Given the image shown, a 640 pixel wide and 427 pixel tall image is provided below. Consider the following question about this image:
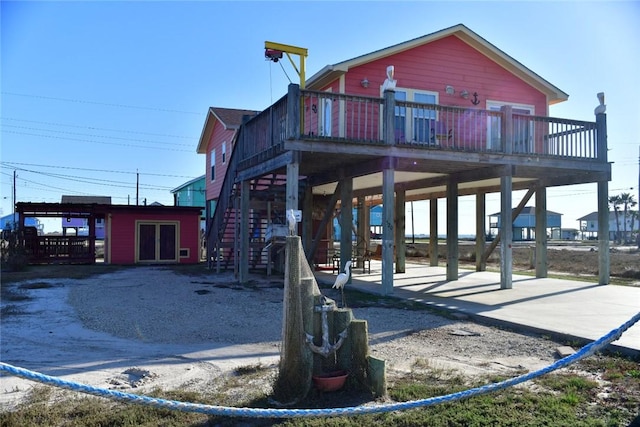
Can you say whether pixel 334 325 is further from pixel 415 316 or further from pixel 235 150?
pixel 235 150

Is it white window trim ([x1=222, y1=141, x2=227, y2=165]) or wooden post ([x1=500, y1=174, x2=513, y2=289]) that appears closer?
wooden post ([x1=500, y1=174, x2=513, y2=289])

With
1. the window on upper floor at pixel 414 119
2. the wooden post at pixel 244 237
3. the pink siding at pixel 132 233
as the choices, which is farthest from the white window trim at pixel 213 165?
the window on upper floor at pixel 414 119

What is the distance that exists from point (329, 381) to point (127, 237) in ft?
66.6

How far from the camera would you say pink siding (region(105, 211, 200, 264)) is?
2261cm

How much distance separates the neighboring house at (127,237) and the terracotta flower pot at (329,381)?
19.9 meters

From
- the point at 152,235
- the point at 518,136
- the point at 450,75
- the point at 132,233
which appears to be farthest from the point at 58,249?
the point at 518,136

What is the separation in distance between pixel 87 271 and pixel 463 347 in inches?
607

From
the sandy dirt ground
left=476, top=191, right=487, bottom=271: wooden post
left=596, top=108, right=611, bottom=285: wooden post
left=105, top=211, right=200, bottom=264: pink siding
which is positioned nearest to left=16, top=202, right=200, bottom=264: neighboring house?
left=105, top=211, right=200, bottom=264: pink siding

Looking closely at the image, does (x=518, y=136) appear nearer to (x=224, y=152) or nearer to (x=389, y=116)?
(x=389, y=116)

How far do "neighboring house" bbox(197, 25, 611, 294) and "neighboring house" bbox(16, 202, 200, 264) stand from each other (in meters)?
6.58

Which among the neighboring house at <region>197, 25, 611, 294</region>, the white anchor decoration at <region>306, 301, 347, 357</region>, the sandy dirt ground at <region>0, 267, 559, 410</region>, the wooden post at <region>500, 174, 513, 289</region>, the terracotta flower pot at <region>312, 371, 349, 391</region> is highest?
the neighboring house at <region>197, 25, 611, 294</region>

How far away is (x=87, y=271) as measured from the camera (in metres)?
18.1

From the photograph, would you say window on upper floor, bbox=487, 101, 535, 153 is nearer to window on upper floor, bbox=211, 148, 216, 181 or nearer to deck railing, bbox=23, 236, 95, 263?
window on upper floor, bbox=211, 148, 216, 181

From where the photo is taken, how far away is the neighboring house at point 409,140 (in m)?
10.7
